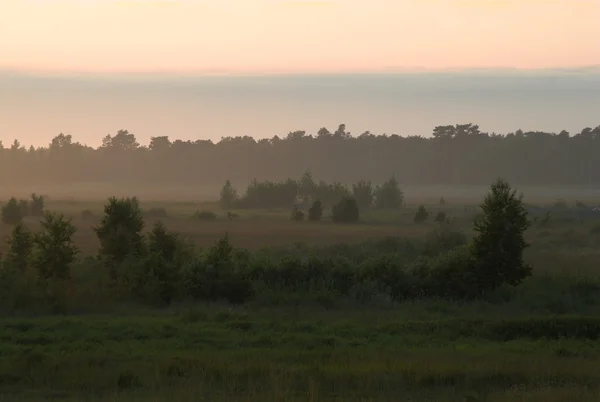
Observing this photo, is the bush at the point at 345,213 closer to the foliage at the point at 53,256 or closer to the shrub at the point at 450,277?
the shrub at the point at 450,277

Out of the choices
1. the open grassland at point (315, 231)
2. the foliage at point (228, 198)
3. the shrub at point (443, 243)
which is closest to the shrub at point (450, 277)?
the shrub at point (443, 243)

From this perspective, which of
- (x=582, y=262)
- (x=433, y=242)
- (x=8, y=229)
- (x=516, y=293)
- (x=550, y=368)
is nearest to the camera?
A: (x=550, y=368)

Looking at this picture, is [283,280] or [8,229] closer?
[283,280]

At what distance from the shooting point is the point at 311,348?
1515 centimetres

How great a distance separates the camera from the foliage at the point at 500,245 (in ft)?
81.4

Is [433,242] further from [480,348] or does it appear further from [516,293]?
[480,348]

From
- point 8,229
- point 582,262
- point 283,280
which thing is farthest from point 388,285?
point 8,229

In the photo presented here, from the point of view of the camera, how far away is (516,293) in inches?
953

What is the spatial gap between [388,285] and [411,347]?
9.26m

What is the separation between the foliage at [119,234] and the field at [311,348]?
6.73ft

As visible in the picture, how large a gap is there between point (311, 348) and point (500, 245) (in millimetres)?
12009

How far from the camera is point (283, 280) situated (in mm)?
25031

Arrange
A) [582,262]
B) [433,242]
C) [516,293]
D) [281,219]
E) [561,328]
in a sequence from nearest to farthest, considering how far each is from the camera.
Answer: [561,328]
[516,293]
[582,262]
[433,242]
[281,219]

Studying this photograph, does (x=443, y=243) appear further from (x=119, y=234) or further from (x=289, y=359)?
(x=289, y=359)
